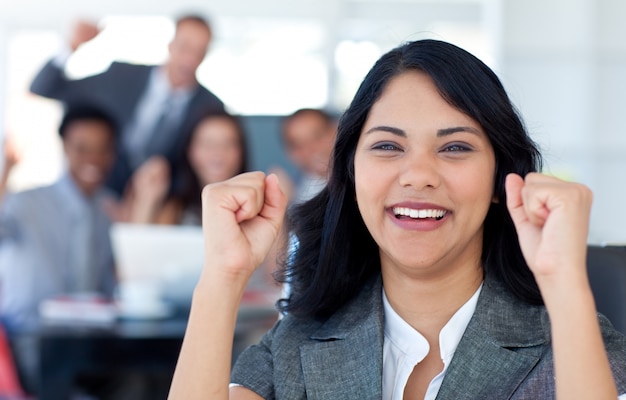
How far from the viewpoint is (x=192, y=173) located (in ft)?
20.3

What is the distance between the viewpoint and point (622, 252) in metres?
1.86

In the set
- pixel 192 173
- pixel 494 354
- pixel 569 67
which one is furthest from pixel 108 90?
pixel 494 354

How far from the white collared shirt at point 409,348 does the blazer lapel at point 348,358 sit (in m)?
0.05

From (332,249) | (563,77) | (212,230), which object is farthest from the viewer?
(563,77)

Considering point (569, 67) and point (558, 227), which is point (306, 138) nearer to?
point (569, 67)

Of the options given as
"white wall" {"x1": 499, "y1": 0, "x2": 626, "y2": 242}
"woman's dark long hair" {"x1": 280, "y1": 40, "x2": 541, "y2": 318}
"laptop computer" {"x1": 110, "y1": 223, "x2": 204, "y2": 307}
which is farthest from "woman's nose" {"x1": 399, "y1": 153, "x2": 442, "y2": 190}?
"white wall" {"x1": 499, "y1": 0, "x2": 626, "y2": 242}

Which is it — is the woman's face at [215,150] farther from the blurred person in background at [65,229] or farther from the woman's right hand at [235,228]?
the woman's right hand at [235,228]

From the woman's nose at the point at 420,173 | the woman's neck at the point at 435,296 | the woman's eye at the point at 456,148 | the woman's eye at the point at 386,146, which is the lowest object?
the woman's neck at the point at 435,296

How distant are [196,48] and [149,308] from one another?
2497 mm

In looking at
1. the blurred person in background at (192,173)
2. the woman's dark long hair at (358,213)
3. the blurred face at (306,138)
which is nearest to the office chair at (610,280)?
the woman's dark long hair at (358,213)

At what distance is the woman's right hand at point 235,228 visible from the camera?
1.64 m

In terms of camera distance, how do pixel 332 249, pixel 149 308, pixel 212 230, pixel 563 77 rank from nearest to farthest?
1. pixel 212 230
2. pixel 332 249
3. pixel 149 308
4. pixel 563 77

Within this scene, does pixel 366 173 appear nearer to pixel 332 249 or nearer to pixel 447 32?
pixel 332 249

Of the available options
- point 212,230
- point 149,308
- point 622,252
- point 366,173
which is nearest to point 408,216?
point 366,173
